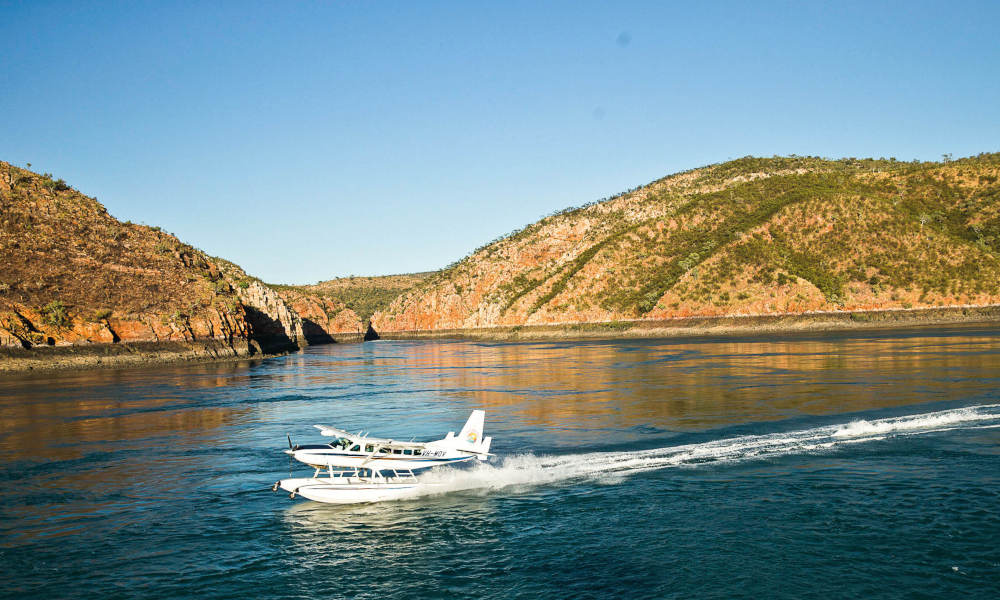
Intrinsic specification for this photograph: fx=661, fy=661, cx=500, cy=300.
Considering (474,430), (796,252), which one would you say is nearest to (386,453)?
(474,430)

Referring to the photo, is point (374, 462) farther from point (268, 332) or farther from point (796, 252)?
point (268, 332)

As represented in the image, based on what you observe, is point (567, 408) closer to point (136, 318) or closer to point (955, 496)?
point (955, 496)

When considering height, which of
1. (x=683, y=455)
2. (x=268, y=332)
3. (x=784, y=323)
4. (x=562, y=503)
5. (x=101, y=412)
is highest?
(x=268, y=332)

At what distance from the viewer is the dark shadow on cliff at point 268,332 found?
140 m

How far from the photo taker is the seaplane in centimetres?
2283

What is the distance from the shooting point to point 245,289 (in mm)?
153750

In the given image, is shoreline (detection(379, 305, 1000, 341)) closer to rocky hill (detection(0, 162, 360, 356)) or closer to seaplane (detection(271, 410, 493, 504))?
rocky hill (detection(0, 162, 360, 356))

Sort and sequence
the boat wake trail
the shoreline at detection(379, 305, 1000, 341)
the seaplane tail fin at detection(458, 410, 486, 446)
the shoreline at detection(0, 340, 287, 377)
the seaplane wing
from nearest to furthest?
the seaplane wing
the boat wake trail
the seaplane tail fin at detection(458, 410, 486, 446)
the shoreline at detection(0, 340, 287, 377)
the shoreline at detection(379, 305, 1000, 341)

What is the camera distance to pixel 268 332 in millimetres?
152500

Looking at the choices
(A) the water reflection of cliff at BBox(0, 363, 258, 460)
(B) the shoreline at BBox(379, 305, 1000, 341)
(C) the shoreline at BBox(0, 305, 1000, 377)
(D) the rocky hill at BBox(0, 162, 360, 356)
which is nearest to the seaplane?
(A) the water reflection of cliff at BBox(0, 363, 258, 460)

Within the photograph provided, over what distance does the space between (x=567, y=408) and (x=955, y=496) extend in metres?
24.0

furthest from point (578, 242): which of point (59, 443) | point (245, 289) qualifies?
point (59, 443)

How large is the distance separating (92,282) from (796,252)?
129259 mm

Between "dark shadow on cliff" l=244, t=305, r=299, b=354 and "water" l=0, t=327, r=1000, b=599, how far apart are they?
95.2 meters
